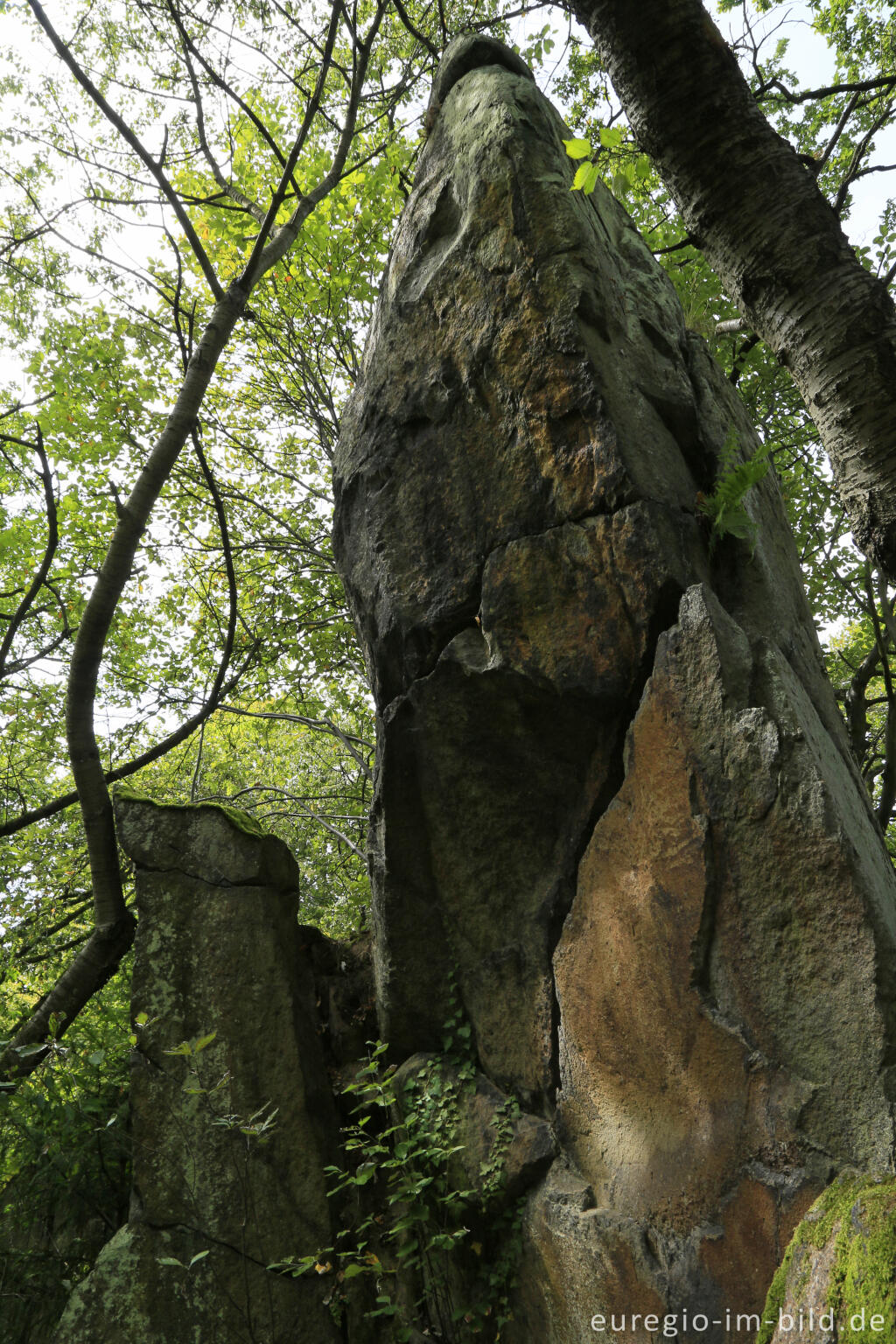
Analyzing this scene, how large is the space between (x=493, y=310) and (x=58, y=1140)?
524cm

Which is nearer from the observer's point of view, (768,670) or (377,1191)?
(768,670)

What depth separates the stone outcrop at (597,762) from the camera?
3.12 m

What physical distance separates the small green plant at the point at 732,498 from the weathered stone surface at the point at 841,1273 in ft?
9.15

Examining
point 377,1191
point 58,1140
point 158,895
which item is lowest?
point 377,1191

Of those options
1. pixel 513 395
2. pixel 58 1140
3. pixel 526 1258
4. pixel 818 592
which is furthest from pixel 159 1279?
pixel 818 592

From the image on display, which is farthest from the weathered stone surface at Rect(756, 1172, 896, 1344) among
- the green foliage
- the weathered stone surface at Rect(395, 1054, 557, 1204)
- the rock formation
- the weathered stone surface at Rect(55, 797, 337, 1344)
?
the weathered stone surface at Rect(55, 797, 337, 1344)

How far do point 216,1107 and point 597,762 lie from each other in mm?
2766

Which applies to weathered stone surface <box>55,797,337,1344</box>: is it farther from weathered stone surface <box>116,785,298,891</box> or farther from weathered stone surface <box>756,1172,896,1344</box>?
weathered stone surface <box>756,1172,896,1344</box>

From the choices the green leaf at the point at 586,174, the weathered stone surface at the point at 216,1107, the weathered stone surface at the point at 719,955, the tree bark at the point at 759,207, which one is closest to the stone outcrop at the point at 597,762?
the weathered stone surface at the point at 719,955

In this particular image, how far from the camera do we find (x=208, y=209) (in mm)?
10969

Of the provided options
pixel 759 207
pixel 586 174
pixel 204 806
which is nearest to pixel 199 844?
pixel 204 806

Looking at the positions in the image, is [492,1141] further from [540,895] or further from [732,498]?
[732,498]

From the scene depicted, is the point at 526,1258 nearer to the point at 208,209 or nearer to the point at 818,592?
the point at 818,592

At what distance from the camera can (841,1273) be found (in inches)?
98.1
